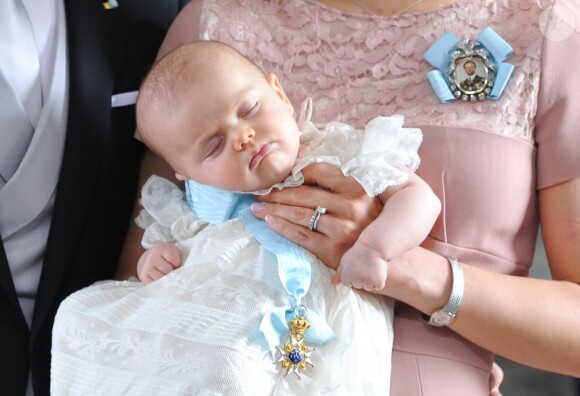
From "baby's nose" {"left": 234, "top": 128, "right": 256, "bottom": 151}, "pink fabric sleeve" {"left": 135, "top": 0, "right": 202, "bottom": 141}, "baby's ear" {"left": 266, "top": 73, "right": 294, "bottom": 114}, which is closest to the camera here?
"baby's nose" {"left": 234, "top": 128, "right": 256, "bottom": 151}

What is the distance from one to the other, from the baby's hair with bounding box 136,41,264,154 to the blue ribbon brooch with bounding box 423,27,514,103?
13.3 inches

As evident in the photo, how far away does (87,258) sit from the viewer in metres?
1.56

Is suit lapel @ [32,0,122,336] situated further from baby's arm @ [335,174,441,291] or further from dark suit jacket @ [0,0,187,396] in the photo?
baby's arm @ [335,174,441,291]

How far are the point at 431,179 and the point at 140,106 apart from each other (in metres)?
0.53

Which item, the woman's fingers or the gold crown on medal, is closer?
the gold crown on medal

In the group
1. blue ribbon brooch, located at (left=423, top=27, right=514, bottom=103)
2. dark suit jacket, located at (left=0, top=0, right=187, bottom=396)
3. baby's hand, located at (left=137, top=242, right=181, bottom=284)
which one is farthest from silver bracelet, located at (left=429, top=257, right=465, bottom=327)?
dark suit jacket, located at (left=0, top=0, right=187, bottom=396)

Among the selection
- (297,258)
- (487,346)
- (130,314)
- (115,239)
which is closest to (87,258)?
(115,239)

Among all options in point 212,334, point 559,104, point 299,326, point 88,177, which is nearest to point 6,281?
point 88,177

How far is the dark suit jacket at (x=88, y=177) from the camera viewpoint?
1485mm

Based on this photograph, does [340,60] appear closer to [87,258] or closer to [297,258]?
[297,258]

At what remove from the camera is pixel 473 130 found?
1.40 meters

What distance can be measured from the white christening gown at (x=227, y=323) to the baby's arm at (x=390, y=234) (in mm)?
33

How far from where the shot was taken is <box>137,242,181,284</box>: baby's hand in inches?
53.9
